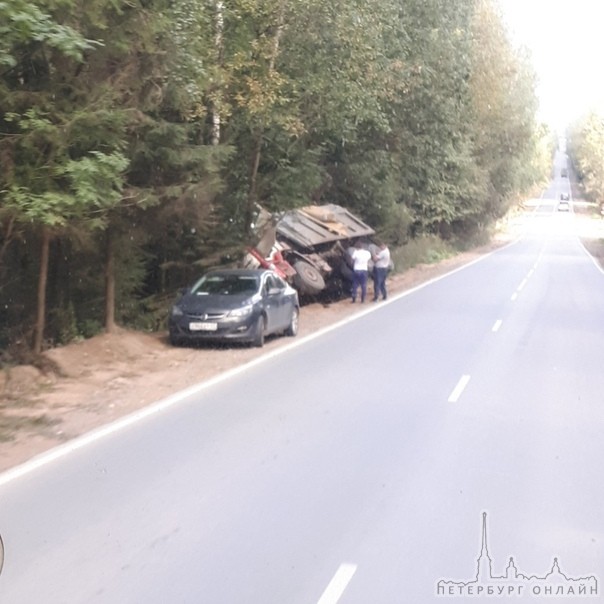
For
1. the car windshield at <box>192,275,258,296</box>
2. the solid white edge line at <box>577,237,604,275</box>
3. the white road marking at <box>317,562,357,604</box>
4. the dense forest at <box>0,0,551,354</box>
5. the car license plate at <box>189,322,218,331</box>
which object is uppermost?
the dense forest at <box>0,0,551,354</box>

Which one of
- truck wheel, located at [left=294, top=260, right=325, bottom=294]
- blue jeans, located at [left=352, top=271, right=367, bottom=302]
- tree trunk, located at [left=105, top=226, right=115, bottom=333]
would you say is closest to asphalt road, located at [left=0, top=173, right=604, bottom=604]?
tree trunk, located at [left=105, top=226, right=115, bottom=333]

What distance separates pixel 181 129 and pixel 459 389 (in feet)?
22.8

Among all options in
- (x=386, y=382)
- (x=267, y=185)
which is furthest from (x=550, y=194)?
(x=386, y=382)

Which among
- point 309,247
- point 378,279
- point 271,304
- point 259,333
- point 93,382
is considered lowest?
point 378,279

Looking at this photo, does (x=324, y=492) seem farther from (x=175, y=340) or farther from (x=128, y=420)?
(x=175, y=340)

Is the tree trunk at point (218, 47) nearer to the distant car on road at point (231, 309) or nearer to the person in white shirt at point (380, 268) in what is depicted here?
the distant car on road at point (231, 309)

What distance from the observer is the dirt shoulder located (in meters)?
10.2

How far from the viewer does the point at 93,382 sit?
13508 millimetres

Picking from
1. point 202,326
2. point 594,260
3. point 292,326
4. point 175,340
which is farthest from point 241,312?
point 594,260

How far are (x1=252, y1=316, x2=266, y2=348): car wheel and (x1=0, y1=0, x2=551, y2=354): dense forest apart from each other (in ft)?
7.83

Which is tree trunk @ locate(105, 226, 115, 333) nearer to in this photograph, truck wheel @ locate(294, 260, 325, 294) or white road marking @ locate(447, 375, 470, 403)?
white road marking @ locate(447, 375, 470, 403)

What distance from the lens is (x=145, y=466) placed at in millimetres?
8453

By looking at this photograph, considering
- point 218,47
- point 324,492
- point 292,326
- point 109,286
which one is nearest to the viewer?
point 324,492

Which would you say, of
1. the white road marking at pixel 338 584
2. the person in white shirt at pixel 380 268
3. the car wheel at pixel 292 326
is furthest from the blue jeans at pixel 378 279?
the white road marking at pixel 338 584
